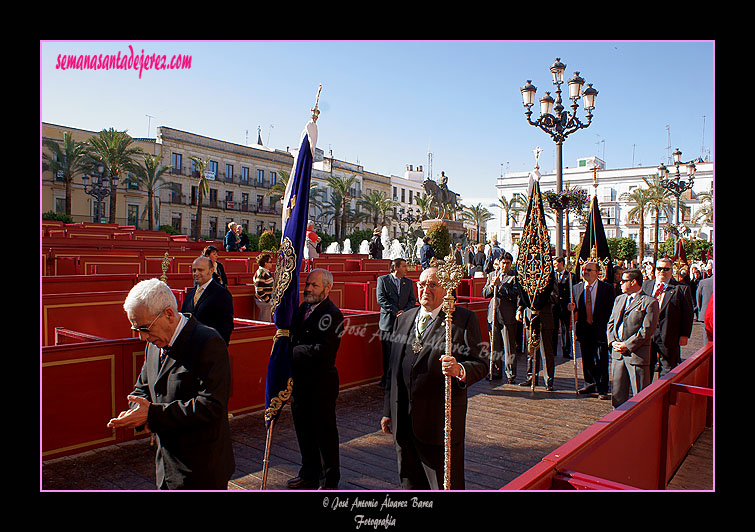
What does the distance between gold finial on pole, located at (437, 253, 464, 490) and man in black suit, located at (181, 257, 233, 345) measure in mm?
2567

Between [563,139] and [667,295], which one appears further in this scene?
[563,139]

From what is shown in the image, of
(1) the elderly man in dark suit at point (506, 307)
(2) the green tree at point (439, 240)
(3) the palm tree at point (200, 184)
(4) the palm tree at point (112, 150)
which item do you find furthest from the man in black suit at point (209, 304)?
(3) the palm tree at point (200, 184)

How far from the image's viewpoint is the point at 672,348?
8.12m

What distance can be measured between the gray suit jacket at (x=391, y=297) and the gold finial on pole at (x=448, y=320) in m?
4.34

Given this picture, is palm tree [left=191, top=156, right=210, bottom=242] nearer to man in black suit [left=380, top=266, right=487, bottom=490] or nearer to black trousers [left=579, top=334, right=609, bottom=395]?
black trousers [left=579, top=334, right=609, bottom=395]

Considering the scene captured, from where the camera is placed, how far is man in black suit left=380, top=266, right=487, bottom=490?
13.1 feet

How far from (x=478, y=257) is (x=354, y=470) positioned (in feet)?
54.8

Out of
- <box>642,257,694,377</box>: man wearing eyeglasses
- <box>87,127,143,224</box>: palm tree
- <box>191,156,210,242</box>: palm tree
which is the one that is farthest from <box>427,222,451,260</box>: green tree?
<box>191,156,210,242</box>: palm tree

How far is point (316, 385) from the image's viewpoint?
5.06 meters

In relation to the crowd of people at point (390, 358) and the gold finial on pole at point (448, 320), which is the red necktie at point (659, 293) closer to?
the crowd of people at point (390, 358)

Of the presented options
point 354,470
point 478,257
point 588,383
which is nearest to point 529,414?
point 588,383
